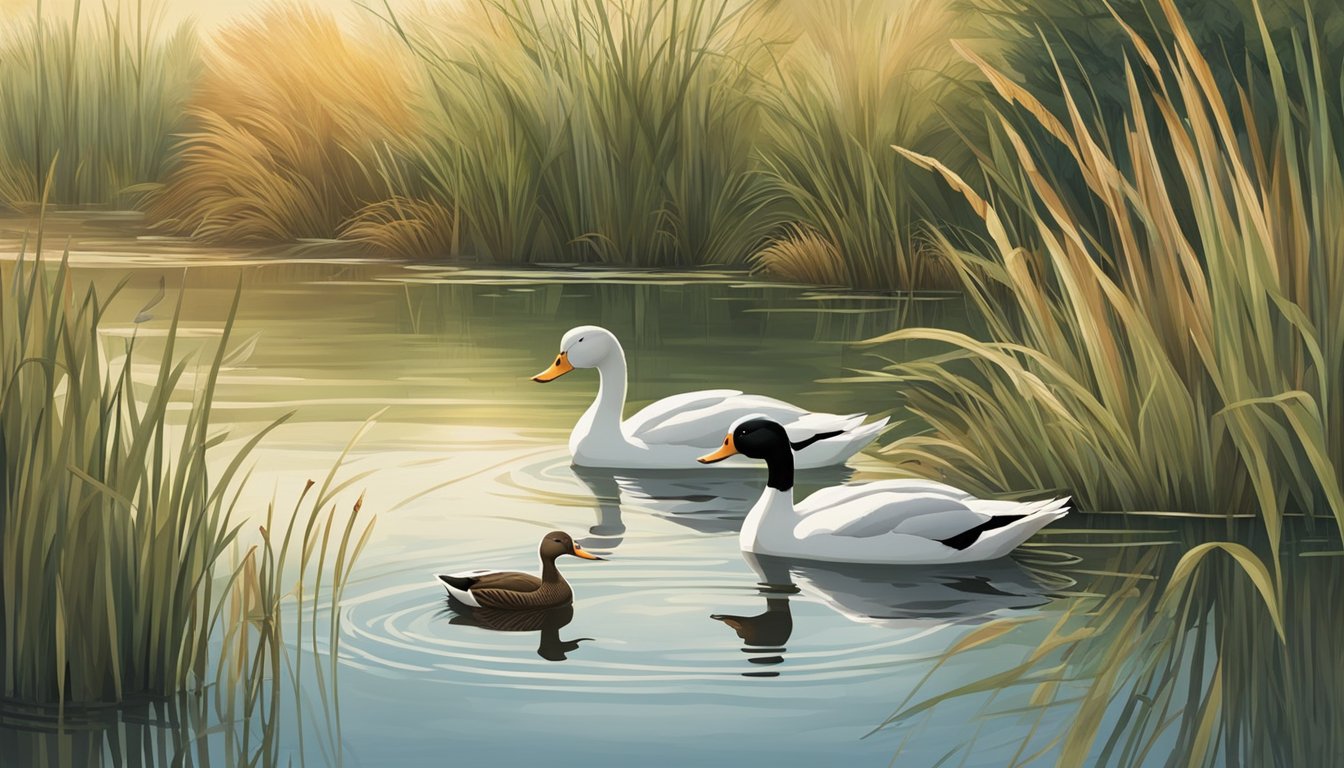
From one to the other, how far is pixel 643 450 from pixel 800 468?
A: 57cm

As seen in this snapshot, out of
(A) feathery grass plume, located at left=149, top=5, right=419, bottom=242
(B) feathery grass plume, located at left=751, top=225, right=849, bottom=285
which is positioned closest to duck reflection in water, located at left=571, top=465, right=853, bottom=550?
(B) feathery grass plume, located at left=751, top=225, right=849, bottom=285

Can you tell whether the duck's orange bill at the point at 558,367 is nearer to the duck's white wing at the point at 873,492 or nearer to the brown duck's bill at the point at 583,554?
the duck's white wing at the point at 873,492

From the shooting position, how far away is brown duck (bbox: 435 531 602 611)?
16.3 feet

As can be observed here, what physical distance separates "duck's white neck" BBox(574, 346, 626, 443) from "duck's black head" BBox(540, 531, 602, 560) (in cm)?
179

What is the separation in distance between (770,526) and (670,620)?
977 mm

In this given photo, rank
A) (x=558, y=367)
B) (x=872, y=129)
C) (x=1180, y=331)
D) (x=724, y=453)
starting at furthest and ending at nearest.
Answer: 1. (x=872, y=129)
2. (x=558, y=367)
3. (x=724, y=453)
4. (x=1180, y=331)

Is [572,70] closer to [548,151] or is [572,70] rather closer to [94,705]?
[548,151]

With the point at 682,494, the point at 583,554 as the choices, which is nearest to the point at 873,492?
the point at 583,554

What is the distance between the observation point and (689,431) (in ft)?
23.9

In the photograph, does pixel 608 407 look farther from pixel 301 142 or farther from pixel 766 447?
pixel 301 142

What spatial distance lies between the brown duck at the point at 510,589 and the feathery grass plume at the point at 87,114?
15.7 metres

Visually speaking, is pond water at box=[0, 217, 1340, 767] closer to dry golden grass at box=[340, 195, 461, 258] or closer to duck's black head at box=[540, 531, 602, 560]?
duck's black head at box=[540, 531, 602, 560]

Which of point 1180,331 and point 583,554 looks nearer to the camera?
point 583,554

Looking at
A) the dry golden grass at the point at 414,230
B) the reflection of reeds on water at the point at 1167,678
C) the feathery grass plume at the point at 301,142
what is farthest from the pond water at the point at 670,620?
the feathery grass plume at the point at 301,142
